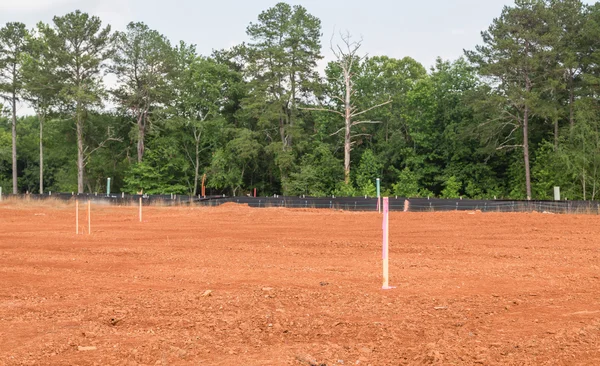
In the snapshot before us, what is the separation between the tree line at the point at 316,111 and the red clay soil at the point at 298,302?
98.6 ft

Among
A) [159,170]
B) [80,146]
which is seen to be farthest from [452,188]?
[80,146]

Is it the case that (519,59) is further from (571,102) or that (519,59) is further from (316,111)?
(316,111)

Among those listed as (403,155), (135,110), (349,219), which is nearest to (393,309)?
(349,219)

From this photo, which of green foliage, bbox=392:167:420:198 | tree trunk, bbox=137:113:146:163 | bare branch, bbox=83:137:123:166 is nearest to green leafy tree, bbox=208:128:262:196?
tree trunk, bbox=137:113:146:163

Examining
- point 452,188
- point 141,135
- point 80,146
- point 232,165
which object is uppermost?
point 141,135

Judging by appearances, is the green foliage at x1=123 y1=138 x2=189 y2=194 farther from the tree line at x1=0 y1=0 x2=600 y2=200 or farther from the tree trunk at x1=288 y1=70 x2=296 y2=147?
the tree trunk at x1=288 y1=70 x2=296 y2=147

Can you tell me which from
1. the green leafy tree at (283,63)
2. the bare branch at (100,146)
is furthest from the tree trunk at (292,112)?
the bare branch at (100,146)

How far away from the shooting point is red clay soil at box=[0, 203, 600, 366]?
6324 millimetres

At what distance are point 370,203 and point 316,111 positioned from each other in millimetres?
22171

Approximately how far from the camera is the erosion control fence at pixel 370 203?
101 ft

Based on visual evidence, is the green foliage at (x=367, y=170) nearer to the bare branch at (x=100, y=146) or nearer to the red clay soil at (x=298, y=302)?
the bare branch at (x=100, y=146)

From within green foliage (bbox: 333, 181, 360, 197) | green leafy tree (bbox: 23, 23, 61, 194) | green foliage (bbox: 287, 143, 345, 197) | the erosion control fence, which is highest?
green leafy tree (bbox: 23, 23, 61, 194)

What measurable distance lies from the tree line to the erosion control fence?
11643 mm

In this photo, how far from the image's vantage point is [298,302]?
8906 mm
